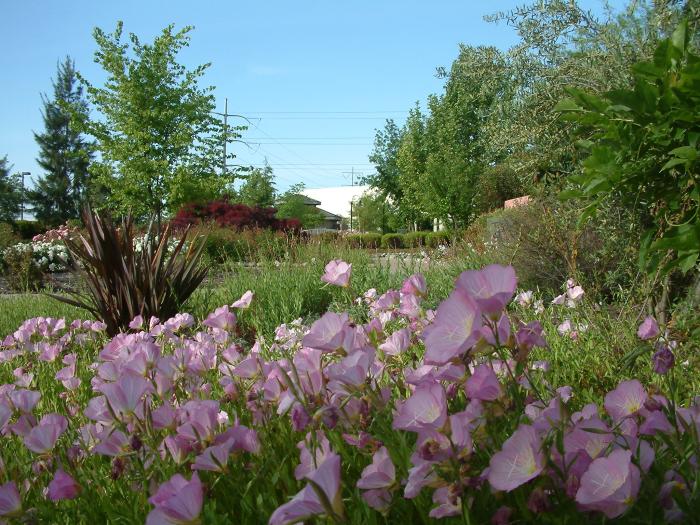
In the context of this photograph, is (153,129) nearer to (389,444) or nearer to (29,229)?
(29,229)

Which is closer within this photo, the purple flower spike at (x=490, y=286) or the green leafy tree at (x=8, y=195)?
the purple flower spike at (x=490, y=286)

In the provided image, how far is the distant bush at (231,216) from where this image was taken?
19.5 metres

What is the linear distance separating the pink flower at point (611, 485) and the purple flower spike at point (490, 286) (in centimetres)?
25

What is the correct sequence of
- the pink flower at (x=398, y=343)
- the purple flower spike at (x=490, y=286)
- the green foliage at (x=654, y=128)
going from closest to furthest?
the purple flower spike at (x=490, y=286), the pink flower at (x=398, y=343), the green foliage at (x=654, y=128)

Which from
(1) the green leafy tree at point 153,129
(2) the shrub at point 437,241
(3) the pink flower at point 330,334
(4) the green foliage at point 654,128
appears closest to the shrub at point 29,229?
(1) the green leafy tree at point 153,129

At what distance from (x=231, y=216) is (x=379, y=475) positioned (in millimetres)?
19429

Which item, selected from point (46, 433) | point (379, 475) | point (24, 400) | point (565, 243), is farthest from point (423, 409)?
point (565, 243)

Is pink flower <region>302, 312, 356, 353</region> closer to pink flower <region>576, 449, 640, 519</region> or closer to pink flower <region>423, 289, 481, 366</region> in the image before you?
pink flower <region>423, 289, 481, 366</region>

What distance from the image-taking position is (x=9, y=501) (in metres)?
1.04

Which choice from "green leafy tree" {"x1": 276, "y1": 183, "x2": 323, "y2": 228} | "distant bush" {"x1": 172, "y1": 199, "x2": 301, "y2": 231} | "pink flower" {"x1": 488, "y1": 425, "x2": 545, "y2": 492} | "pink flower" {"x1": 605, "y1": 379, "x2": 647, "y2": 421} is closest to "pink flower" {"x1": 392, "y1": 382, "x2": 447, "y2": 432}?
"pink flower" {"x1": 488, "y1": 425, "x2": 545, "y2": 492}

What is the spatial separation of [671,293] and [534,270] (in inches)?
86.3

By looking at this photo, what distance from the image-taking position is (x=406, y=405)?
3.11 ft

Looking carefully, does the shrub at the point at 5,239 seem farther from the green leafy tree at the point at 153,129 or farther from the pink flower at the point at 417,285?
the pink flower at the point at 417,285

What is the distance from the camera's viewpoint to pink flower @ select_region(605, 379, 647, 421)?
110 centimetres
